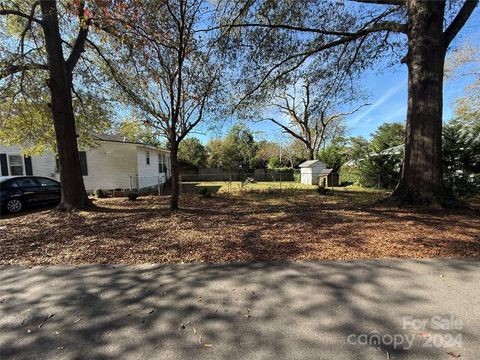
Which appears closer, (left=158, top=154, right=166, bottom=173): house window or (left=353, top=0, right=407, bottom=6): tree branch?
(left=353, top=0, right=407, bottom=6): tree branch

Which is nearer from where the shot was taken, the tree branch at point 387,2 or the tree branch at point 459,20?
the tree branch at point 459,20

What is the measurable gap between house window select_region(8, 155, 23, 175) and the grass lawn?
8.85m

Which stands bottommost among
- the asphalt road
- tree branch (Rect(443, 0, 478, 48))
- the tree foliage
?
the asphalt road

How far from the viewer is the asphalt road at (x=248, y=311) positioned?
6.48 feet

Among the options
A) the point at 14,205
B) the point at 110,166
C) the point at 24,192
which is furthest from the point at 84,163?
the point at 14,205

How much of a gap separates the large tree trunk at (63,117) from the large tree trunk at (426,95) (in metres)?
10.1

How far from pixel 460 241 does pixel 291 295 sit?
11.4 ft

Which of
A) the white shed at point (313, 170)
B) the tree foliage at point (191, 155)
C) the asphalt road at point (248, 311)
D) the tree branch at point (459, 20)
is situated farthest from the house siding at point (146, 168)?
the tree branch at point (459, 20)

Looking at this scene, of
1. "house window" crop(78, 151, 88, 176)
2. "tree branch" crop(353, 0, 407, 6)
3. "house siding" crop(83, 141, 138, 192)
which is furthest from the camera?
"house siding" crop(83, 141, 138, 192)

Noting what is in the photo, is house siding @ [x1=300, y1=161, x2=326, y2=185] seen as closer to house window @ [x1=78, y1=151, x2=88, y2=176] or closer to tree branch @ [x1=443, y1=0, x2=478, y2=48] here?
tree branch @ [x1=443, y1=0, x2=478, y2=48]

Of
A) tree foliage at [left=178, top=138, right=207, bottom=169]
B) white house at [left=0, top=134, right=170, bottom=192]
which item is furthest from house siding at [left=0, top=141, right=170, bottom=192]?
tree foliage at [left=178, top=138, right=207, bottom=169]

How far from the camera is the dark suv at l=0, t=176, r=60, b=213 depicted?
28.6ft

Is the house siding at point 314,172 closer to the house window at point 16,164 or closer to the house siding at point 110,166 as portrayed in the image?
the house siding at point 110,166

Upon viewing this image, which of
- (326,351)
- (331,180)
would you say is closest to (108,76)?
(326,351)
